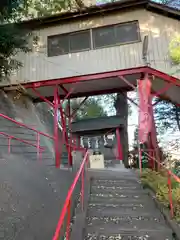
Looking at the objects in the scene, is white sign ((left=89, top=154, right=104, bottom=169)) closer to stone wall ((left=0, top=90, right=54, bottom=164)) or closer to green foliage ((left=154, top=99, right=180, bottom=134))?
stone wall ((left=0, top=90, right=54, bottom=164))

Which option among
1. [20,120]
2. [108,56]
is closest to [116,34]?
[108,56]

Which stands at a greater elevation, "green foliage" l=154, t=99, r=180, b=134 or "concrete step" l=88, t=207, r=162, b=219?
"green foliage" l=154, t=99, r=180, b=134

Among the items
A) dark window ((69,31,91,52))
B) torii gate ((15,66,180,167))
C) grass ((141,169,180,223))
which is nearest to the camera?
grass ((141,169,180,223))

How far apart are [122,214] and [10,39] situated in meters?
9.03

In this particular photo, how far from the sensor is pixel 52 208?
4043 mm

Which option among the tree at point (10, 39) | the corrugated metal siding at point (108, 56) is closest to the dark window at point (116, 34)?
the corrugated metal siding at point (108, 56)

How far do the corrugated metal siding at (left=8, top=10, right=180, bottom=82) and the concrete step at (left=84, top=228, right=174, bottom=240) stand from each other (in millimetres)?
7496

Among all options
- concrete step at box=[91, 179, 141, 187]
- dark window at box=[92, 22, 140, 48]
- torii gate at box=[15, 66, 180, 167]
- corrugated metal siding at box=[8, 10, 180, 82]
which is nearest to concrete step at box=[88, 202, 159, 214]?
concrete step at box=[91, 179, 141, 187]

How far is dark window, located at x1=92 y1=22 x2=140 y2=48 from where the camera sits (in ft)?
35.5

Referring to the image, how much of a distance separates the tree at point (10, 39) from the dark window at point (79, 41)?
7.20ft

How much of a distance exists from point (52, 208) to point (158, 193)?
2.92 m

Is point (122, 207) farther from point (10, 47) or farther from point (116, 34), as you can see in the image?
point (10, 47)

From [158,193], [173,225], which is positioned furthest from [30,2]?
[173,225]

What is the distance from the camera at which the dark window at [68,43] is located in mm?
11273
